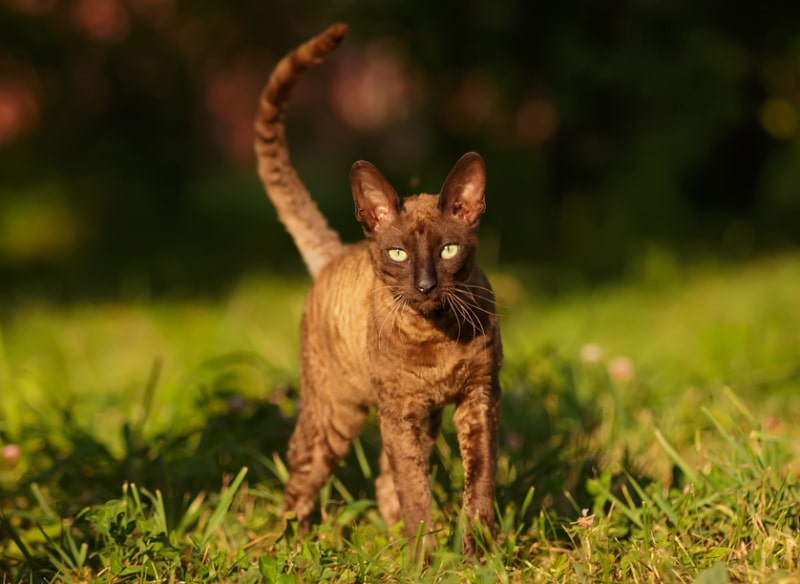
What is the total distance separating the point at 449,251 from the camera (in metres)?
2.68

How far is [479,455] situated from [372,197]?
80 cm

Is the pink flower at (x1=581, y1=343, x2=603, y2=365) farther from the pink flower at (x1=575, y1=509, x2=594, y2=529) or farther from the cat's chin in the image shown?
the cat's chin

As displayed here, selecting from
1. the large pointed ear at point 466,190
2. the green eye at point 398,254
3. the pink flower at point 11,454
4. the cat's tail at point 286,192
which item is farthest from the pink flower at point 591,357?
the pink flower at point 11,454

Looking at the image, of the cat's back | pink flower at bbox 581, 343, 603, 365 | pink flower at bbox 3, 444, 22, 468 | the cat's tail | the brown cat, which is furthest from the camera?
pink flower at bbox 581, 343, 603, 365

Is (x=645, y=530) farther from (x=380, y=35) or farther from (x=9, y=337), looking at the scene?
(x=380, y=35)

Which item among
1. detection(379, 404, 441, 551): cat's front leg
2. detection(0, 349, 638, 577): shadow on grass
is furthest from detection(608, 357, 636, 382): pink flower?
detection(379, 404, 441, 551): cat's front leg

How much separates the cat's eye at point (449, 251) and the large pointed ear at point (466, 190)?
115 millimetres

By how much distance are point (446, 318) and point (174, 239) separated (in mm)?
7717

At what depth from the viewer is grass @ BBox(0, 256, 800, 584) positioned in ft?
9.20

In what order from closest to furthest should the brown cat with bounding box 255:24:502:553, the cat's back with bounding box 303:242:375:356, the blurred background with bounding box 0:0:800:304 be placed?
the brown cat with bounding box 255:24:502:553 < the cat's back with bounding box 303:242:375:356 < the blurred background with bounding box 0:0:800:304

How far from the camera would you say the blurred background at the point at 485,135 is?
307 inches

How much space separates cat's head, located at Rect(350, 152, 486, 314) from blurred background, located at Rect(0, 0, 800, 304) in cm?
445

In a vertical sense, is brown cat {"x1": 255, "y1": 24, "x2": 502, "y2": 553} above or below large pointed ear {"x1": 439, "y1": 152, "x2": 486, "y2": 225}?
below

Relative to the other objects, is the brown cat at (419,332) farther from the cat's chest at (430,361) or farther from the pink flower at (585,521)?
the pink flower at (585,521)
